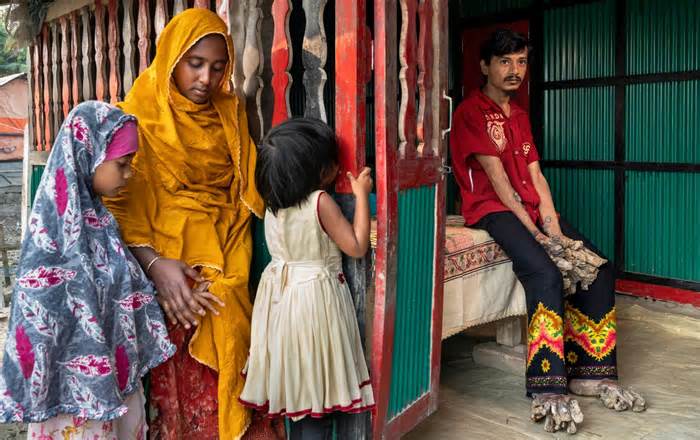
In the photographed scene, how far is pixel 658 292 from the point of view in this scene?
5488 mm

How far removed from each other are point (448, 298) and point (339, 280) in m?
1.05

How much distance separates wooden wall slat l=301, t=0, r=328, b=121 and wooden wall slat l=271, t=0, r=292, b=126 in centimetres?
10

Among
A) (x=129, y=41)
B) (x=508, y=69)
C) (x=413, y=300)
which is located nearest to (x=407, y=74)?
(x=413, y=300)

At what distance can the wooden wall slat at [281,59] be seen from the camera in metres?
2.72

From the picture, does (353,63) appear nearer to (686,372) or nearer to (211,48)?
(211,48)

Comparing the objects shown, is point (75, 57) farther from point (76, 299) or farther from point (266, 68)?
point (76, 299)

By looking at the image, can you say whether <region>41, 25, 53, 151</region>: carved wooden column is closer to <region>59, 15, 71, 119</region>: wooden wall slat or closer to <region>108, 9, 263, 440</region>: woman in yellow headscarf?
<region>59, 15, 71, 119</region>: wooden wall slat

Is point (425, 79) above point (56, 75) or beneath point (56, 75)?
beneath

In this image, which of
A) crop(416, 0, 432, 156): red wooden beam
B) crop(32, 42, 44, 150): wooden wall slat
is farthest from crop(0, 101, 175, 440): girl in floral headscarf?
crop(32, 42, 44, 150): wooden wall slat

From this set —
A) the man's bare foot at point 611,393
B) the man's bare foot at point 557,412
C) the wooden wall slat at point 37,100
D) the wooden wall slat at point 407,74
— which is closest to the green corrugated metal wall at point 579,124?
the man's bare foot at point 611,393

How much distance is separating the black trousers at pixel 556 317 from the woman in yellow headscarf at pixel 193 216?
1.55 metres

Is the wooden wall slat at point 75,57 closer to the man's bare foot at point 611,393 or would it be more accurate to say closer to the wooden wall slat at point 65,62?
the wooden wall slat at point 65,62

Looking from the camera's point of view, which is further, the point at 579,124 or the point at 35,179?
the point at 579,124

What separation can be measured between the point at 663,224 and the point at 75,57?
4.56 meters
